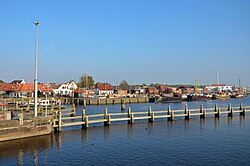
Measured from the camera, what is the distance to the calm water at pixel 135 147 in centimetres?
2305

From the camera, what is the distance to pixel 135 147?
27625 mm

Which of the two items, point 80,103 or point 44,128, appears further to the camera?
point 80,103

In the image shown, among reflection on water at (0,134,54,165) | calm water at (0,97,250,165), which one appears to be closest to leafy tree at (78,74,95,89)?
calm water at (0,97,250,165)

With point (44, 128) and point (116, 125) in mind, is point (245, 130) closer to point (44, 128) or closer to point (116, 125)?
point (116, 125)

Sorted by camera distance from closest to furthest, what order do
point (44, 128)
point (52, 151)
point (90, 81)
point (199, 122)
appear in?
point (52, 151)
point (44, 128)
point (199, 122)
point (90, 81)

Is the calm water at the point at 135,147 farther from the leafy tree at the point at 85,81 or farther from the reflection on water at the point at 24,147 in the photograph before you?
the leafy tree at the point at 85,81

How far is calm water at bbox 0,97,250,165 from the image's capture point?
23.0 meters

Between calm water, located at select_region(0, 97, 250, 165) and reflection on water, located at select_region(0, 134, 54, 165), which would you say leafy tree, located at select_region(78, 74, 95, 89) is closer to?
calm water, located at select_region(0, 97, 250, 165)

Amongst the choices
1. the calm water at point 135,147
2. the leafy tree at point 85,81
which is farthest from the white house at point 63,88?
the calm water at point 135,147

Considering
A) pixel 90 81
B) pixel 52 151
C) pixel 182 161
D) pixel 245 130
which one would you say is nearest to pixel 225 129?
pixel 245 130

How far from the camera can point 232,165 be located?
21.8 m

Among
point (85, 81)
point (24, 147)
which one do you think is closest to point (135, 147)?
point (24, 147)

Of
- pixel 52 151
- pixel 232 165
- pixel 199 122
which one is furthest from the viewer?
pixel 199 122

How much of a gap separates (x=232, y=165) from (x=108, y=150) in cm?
1108
